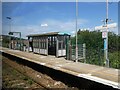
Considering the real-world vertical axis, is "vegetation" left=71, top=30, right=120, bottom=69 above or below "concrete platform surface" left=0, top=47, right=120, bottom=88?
above

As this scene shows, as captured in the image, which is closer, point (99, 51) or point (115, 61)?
point (115, 61)

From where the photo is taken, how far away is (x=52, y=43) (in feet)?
74.8

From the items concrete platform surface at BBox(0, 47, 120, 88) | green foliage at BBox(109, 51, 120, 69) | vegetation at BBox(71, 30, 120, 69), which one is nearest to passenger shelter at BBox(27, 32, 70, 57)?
vegetation at BBox(71, 30, 120, 69)

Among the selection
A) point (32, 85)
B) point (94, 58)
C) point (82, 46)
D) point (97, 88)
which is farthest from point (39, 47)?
point (97, 88)

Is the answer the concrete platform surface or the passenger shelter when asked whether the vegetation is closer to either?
the concrete platform surface

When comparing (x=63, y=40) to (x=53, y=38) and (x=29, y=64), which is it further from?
(x=29, y=64)

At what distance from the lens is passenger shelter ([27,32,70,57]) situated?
21073 mm

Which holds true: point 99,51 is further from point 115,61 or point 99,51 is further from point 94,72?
point 94,72

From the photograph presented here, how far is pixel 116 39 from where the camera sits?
21250mm

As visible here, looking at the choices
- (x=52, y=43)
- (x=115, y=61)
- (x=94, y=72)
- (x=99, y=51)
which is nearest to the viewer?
(x=94, y=72)

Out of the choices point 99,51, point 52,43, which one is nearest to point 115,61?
point 99,51

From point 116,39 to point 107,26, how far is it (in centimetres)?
844

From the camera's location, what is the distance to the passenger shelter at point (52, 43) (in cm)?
2107

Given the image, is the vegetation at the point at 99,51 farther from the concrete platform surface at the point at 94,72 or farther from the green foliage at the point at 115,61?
the concrete platform surface at the point at 94,72
